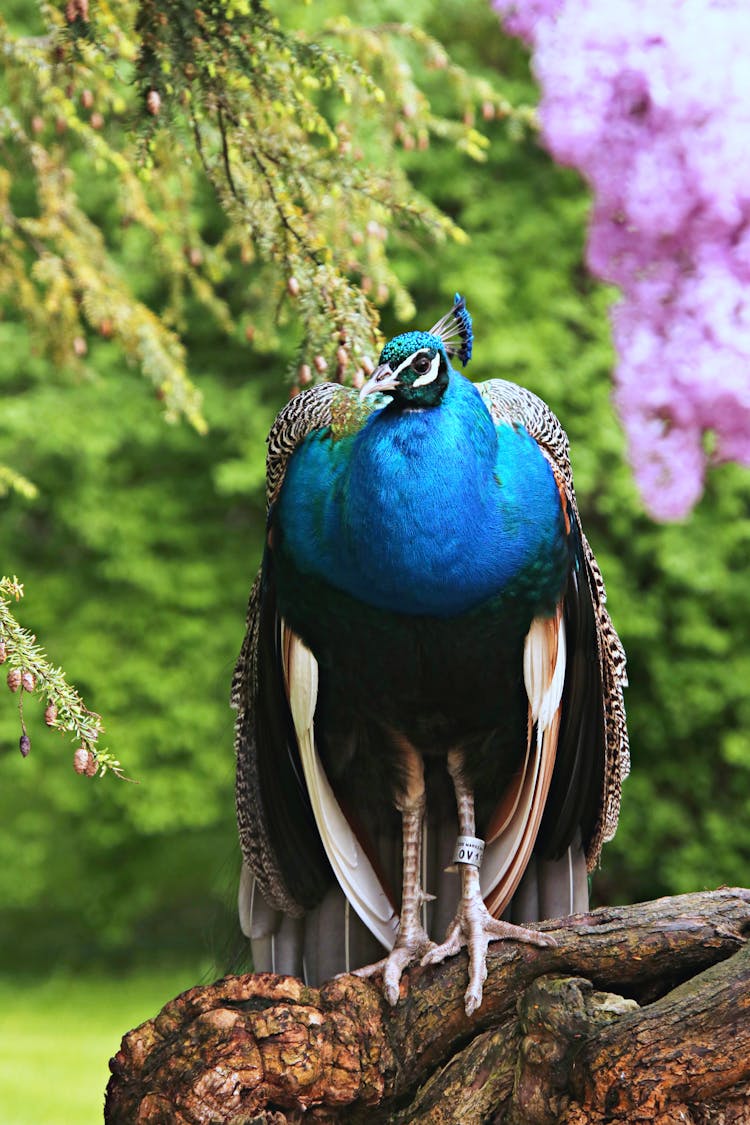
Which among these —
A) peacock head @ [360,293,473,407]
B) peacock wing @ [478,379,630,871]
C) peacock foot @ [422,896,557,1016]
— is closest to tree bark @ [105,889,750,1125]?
peacock foot @ [422,896,557,1016]

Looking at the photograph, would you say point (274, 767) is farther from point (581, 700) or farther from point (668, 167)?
point (668, 167)

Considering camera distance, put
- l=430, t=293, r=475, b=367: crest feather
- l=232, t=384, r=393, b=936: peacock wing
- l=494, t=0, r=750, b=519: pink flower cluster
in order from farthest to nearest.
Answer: l=494, t=0, r=750, b=519: pink flower cluster
l=232, t=384, r=393, b=936: peacock wing
l=430, t=293, r=475, b=367: crest feather

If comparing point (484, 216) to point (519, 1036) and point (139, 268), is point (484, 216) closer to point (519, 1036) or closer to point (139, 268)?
point (139, 268)

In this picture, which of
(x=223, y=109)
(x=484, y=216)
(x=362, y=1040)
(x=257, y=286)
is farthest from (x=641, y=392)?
(x=484, y=216)

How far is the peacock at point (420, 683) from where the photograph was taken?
2246mm

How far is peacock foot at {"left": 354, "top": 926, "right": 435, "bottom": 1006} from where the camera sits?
2400 millimetres

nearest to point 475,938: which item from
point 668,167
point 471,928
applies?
point 471,928

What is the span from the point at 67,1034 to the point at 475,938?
12.2 ft

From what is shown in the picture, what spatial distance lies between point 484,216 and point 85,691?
2.64 metres

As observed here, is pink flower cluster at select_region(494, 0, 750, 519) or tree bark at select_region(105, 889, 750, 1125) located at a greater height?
pink flower cluster at select_region(494, 0, 750, 519)

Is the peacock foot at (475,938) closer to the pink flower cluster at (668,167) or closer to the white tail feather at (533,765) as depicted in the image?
the white tail feather at (533,765)

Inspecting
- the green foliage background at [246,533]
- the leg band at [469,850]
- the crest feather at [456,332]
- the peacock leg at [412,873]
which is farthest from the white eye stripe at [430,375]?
the green foliage background at [246,533]

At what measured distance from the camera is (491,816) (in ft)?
8.54

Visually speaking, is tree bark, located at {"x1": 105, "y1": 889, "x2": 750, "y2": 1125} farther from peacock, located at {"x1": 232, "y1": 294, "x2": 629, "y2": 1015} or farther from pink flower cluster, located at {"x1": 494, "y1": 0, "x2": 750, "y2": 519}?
pink flower cluster, located at {"x1": 494, "y1": 0, "x2": 750, "y2": 519}
